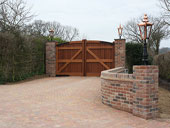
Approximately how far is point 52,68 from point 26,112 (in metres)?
9.17

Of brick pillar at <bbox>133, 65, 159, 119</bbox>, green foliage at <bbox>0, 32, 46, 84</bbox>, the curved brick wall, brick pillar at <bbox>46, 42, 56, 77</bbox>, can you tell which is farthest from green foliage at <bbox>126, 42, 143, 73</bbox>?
brick pillar at <bbox>133, 65, 159, 119</bbox>

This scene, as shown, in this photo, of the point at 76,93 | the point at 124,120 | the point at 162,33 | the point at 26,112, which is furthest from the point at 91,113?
the point at 162,33

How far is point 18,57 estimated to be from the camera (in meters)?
11.3

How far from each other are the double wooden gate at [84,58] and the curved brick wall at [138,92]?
7662 mm

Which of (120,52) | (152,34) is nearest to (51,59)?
(120,52)

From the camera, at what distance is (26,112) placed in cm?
490

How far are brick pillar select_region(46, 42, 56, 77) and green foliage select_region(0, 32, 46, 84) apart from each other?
672mm

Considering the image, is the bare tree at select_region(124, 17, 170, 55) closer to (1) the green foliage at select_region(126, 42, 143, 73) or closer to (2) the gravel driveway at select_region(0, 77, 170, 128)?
(1) the green foliage at select_region(126, 42, 143, 73)

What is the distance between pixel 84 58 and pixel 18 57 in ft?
14.1

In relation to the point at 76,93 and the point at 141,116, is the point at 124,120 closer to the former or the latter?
the point at 141,116

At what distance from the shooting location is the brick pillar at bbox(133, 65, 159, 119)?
4.82m

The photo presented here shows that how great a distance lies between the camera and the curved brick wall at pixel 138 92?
4838 mm

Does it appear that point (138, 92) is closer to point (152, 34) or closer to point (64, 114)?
point (64, 114)

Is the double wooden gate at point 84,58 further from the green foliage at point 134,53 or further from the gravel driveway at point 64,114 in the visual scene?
the gravel driveway at point 64,114
